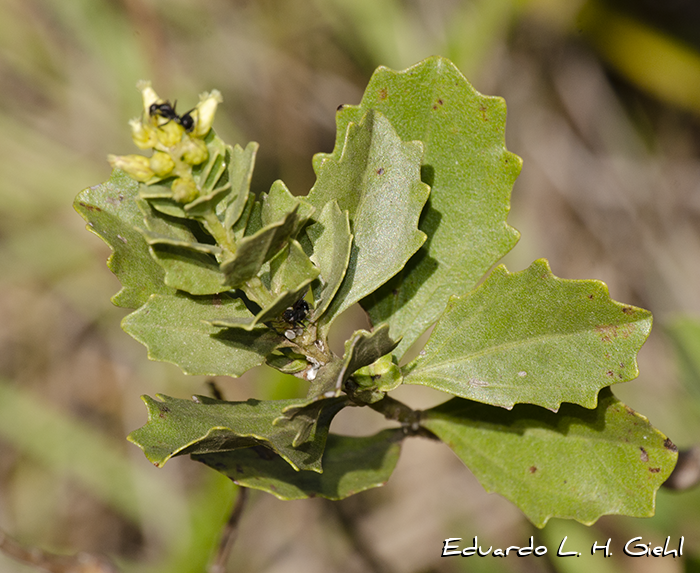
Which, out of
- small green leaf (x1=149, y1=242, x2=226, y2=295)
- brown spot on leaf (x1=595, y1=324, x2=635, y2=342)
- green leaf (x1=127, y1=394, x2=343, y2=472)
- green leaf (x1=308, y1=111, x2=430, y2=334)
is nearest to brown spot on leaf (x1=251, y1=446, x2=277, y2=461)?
green leaf (x1=127, y1=394, x2=343, y2=472)

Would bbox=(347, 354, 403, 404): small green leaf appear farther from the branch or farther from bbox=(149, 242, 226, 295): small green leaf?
the branch

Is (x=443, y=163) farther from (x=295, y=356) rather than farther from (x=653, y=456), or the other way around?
(x=653, y=456)

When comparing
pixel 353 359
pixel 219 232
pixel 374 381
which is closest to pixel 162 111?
pixel 219 232

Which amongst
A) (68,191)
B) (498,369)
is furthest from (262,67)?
(498,369)

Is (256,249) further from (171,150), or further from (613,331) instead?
(613,331)

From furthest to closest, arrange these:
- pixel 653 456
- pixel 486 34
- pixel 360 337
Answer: pixel 486 34 → pixel 653 456 → pixel 360 337

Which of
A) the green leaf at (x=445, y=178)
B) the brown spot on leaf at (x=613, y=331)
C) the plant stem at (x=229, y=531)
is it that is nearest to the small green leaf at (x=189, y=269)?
the green leaf at (x=445, y=178)

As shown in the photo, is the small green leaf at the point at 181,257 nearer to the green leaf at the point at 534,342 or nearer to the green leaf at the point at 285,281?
the green leaf at the point at 285,281
